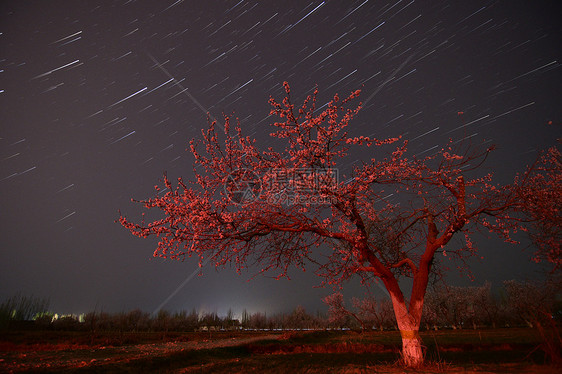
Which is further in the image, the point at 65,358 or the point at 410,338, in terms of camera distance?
the point at 65,358

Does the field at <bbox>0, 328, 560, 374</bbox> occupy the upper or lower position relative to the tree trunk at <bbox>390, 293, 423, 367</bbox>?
lower

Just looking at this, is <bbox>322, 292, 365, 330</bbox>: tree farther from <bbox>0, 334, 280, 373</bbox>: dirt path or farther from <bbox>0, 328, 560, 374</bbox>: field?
<bbox>0, 334, 280, 373</bbox>: dirt path

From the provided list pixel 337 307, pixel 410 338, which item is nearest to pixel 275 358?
pixel 410 338

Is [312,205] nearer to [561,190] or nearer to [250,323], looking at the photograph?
[561,190]

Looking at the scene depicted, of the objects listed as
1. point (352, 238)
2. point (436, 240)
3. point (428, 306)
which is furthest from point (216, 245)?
point (428, 306)

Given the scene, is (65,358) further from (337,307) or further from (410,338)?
(337,307)

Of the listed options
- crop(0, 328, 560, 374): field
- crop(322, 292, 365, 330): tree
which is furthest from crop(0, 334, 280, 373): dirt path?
crop(322, 292, 365, 330): tree

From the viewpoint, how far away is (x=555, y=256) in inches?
472

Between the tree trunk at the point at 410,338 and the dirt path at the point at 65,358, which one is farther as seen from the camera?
the dirt path at the point at 65,358

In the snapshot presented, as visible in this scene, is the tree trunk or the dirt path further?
the dirt path

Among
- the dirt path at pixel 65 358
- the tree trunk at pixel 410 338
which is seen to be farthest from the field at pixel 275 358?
the tree trunk at pixel 410 338

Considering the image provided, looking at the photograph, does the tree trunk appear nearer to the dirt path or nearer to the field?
the field

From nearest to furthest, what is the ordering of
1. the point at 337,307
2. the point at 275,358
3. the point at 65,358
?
the point at 65,358 < the point at 275,358 < the point at 337,307

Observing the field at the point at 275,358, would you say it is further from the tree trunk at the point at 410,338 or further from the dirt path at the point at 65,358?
the tree trunk at the point at 410,338
